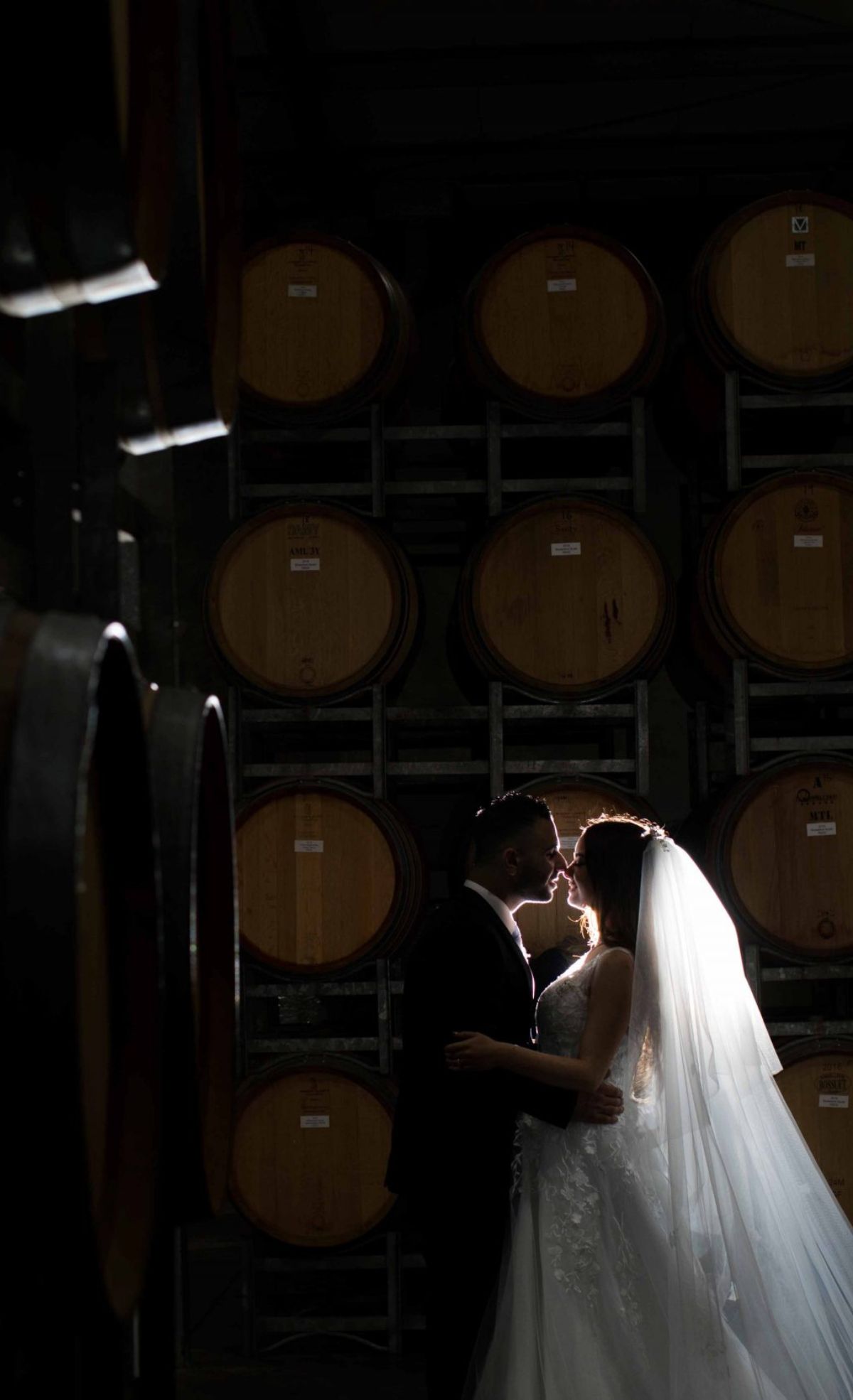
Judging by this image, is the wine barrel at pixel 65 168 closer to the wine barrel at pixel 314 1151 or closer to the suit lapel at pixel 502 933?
the suit lapel at pixel 502 933

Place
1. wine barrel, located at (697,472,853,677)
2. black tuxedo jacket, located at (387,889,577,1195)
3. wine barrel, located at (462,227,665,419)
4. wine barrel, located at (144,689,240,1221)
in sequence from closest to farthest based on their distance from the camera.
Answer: wine barrel, located at (144,689,240,1221) < black tuxedo jacket, located at (387,889,577,1195) < wine barrel, located at (697,472,853,677) < wine barrel, located at (462,227,665,419)

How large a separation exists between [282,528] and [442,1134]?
7.03ft

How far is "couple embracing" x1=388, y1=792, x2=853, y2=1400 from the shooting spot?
374cm

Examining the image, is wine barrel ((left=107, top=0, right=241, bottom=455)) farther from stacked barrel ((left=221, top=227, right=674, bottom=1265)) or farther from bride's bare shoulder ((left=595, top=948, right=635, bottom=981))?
stacked barrel ((left=221, top=227, right=674, bottom=1265))

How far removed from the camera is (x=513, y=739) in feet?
19.7

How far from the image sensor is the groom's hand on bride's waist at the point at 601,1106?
398 cm

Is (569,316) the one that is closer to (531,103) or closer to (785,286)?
(785,286)

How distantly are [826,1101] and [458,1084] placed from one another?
1.57 metres

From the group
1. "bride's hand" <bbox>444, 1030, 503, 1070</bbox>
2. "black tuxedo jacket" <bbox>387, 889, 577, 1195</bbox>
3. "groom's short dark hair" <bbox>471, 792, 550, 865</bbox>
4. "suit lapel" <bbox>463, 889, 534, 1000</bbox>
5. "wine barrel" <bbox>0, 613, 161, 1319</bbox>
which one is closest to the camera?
"wine barrel" <bbox>0, 613, 161, 1319</bbox>

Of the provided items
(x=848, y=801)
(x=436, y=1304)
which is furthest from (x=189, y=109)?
(x=848, y=801)

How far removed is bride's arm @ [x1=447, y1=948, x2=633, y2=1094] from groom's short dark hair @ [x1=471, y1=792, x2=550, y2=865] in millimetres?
426

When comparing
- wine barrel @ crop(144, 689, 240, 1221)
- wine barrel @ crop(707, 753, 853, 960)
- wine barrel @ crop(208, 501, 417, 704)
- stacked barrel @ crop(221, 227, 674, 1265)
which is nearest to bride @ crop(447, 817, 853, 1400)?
wine barrel @ crop(707, 753, 853, 960)

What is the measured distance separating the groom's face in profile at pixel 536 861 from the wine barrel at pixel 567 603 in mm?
876

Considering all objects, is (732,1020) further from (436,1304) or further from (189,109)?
(189,109)
